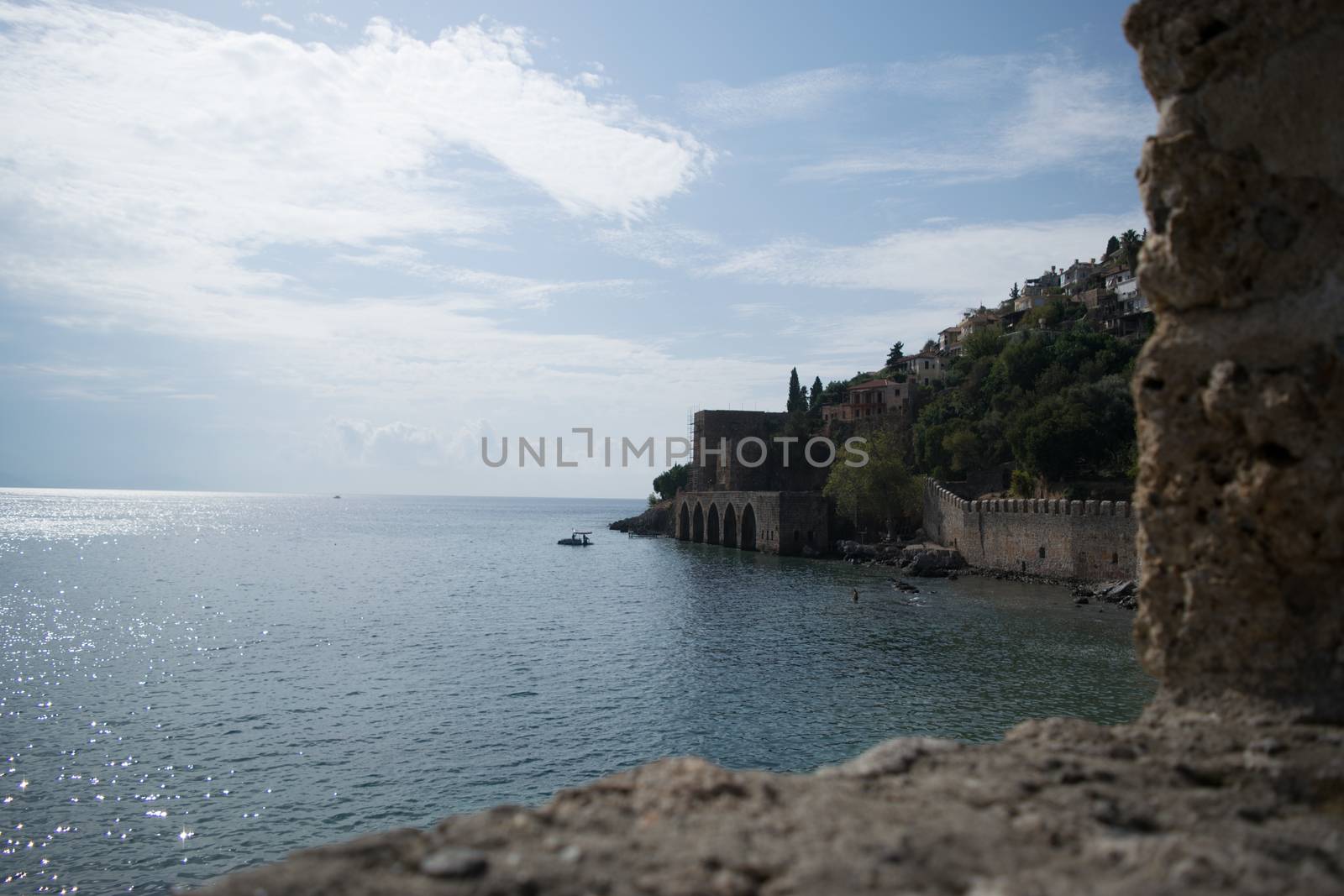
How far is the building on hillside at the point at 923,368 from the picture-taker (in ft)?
294

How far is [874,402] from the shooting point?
84.6 meters

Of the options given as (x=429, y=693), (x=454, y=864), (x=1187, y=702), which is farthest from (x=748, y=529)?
(x=454, y=864)

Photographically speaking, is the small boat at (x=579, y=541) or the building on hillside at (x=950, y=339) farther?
the building on hillside at (x=950, y=339)

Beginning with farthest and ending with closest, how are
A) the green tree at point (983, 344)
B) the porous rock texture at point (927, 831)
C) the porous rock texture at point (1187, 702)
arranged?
the green tree at point (983, 344)
the porous rock texture at point (1187, 702)
the porous rock texture at point (927, 831)

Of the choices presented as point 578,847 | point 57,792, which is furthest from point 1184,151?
point 57,792

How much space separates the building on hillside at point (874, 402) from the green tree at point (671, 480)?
25748 mm

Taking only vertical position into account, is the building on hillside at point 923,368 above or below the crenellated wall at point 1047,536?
above

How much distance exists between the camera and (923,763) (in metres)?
4.74

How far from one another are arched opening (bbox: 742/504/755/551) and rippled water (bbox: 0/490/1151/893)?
23173 millimetres

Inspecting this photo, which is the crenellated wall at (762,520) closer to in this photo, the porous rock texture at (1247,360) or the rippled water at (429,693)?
the rippled water at (429,693)

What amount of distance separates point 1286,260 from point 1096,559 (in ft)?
114

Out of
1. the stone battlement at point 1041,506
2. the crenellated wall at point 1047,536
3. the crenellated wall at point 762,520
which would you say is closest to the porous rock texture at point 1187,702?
the crenellated wall at point 1047,536

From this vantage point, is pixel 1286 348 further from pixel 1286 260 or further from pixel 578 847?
pixel 578 847

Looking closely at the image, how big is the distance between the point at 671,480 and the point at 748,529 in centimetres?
4490
